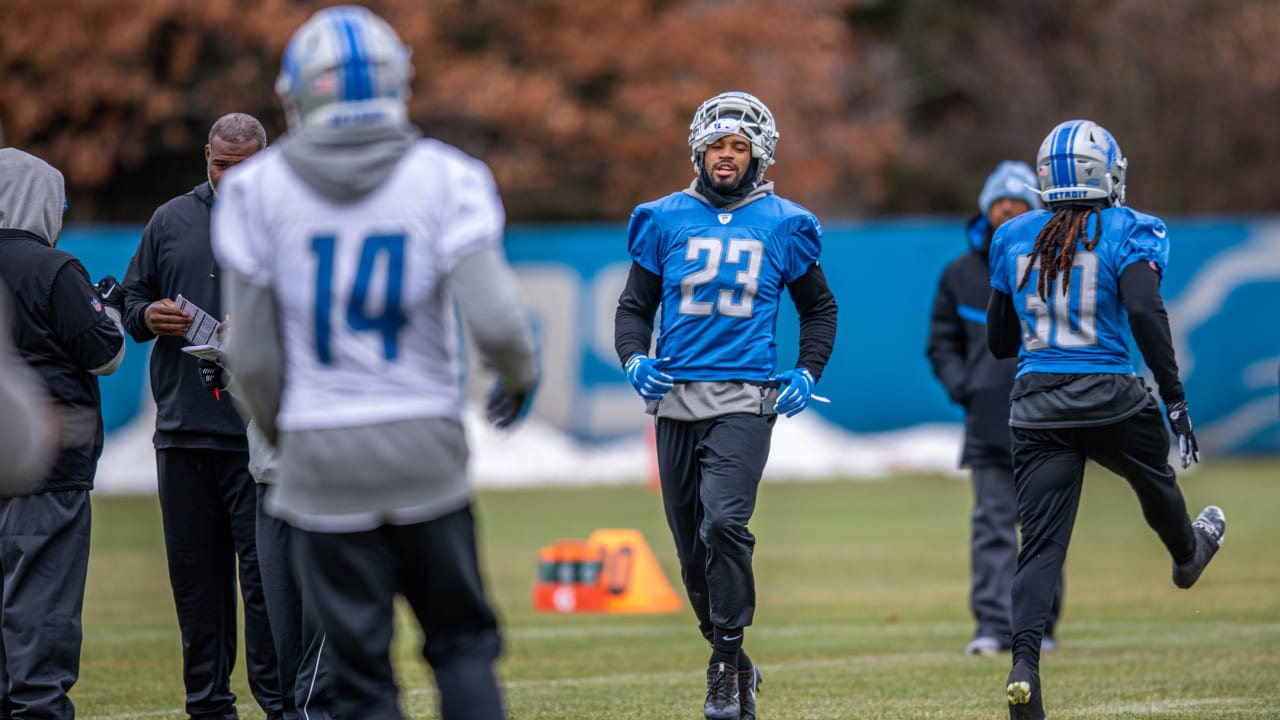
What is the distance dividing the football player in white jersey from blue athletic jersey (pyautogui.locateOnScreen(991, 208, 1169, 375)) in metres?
2.91

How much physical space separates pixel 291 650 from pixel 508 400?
2244 millimetres

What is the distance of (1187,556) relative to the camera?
742 cm

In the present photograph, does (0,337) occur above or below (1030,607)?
above

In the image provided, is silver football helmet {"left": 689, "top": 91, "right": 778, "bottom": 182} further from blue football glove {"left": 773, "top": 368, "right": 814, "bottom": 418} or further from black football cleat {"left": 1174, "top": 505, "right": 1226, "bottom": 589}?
black football cleat {"left": 1174, "top": 505, "right": 1226, "bottom": 589}

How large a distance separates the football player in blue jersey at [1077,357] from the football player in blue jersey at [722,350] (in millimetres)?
862

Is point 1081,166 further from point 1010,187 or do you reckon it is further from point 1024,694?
point 1010,187

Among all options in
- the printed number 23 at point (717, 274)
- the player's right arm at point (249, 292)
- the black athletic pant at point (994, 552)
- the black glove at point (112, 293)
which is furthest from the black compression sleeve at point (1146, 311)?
the black glove at point (112, 293)

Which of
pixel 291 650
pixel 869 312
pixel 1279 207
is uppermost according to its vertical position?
pixel 1279 207

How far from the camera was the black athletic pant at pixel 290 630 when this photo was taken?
6.59 meters

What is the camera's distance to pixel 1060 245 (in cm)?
695

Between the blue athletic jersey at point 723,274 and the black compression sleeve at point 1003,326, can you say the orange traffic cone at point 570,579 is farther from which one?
the black compression sleeve at point 1003,326

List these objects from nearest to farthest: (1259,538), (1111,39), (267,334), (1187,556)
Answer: (267,334)
(1187,556)
(1259,538)
(1111,39)

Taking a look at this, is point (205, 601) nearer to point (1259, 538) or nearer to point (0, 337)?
point (0, 337)

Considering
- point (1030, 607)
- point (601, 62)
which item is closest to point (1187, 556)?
point (1030, 607)
